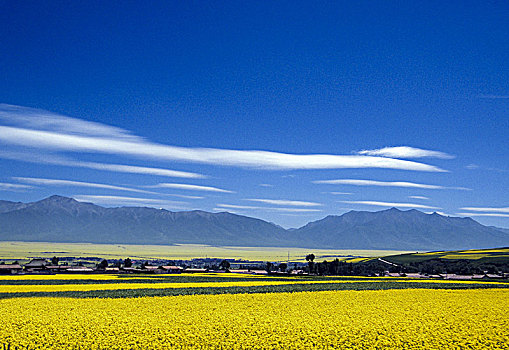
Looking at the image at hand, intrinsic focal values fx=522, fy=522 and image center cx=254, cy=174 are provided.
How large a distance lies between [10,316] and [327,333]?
19.9 meters

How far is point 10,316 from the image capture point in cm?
3250

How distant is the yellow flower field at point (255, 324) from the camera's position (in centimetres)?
2444

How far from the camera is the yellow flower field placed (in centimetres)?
2444

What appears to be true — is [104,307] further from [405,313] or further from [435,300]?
[435,300]

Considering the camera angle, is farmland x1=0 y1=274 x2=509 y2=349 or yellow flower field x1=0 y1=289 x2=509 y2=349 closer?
yellow flower field x1=0 y1=289 x2=509 y2=349

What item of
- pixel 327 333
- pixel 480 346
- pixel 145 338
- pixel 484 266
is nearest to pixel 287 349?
pixel 327 333

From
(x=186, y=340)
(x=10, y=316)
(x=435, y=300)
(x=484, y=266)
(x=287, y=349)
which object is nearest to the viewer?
(x=287, y=349)

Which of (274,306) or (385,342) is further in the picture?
(274,306)

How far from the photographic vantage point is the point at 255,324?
29.1m

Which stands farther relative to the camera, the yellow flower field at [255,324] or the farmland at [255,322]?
the farmland at [255,322]

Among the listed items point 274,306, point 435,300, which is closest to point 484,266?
point 435,300

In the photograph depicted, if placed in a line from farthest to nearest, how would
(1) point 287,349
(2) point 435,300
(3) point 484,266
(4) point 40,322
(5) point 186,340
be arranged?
1. (3) point 484,266
2. (2) point 435,300
3. (4) point 40,322
4. (5) point 186,340
5. (1) point 287,349

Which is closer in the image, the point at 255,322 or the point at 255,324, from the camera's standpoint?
the point at 255,324

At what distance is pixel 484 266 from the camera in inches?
5408
